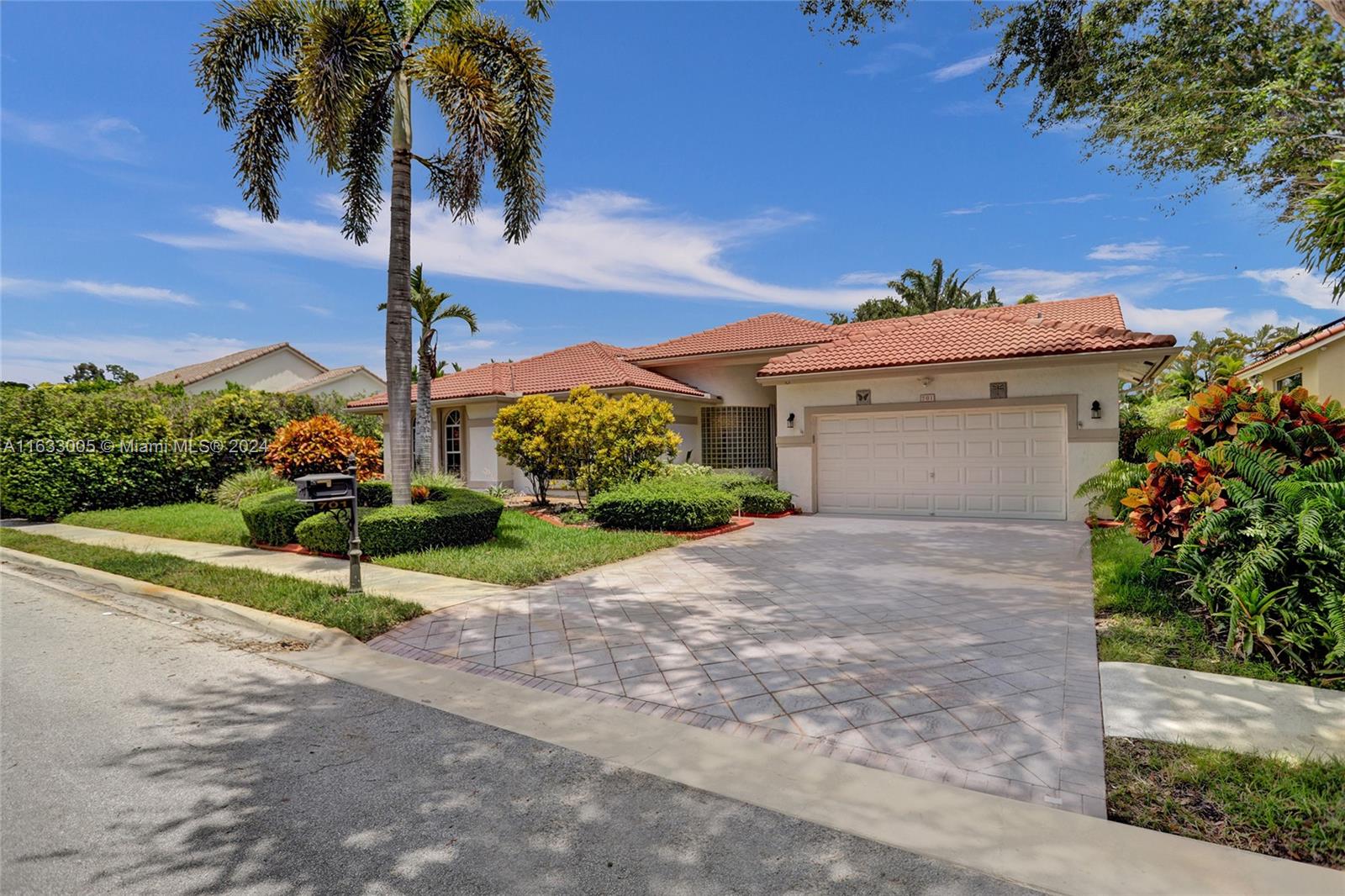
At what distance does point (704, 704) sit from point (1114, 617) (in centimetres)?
439

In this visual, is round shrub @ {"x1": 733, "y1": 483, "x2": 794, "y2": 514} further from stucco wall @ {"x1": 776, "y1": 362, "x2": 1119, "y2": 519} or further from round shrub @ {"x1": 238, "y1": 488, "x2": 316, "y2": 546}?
round shrub @ {"x1": 238, "y1": 488, "x2": 316, "y2": 546}

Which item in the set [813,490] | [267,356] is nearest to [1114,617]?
[813,490]

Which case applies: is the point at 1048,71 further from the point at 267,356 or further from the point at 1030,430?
the point at 267,356

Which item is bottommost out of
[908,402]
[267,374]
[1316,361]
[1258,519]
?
[1258,519]

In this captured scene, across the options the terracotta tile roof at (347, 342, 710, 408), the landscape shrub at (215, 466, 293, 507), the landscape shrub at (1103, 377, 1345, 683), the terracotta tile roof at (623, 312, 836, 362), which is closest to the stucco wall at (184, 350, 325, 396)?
the terracotta tile roof at (347, 342, 710, 408)

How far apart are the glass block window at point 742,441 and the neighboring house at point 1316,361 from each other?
10.9 m

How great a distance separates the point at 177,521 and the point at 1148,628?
1681cm

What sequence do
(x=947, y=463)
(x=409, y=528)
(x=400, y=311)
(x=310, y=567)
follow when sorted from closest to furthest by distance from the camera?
(x=310, y=567), (x=409, y=528), (x=400, y=311), (x=947, y=463)

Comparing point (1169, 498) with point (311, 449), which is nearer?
point (1169, 498)

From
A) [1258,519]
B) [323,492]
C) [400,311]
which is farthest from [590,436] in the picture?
[1258,519]

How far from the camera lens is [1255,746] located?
138 inches

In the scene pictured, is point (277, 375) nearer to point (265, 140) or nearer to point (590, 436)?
point (265, 140)

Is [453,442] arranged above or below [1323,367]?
below

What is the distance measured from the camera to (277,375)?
3916cm
